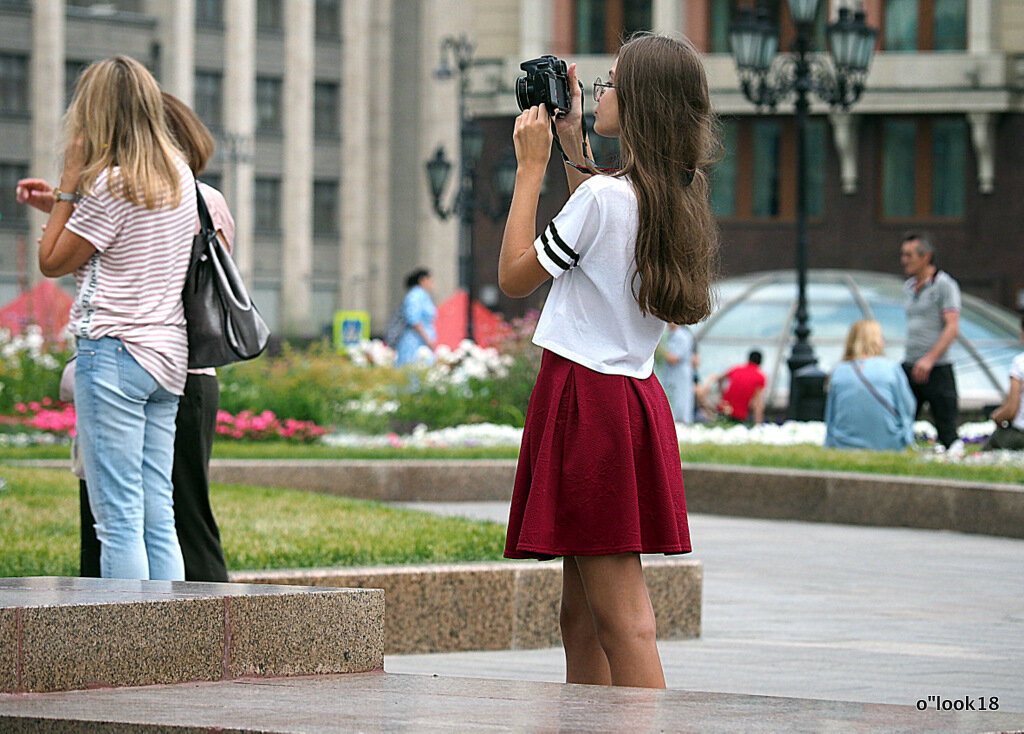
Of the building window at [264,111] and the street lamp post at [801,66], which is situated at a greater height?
the building window at [264,111]

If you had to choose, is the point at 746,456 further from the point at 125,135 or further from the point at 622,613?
the point at 622,613

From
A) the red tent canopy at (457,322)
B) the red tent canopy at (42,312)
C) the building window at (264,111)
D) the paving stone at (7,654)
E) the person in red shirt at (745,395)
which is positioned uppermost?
the building window at (264,111)

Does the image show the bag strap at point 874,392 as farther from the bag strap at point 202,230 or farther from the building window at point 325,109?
the building window at point 325,109

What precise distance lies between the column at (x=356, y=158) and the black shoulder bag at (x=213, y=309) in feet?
222

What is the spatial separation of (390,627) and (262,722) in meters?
3.12

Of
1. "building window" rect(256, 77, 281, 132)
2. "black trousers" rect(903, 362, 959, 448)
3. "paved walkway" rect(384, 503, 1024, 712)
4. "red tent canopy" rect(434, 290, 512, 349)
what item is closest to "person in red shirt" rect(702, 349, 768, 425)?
"red tent canopy" rect(434, 290, 512, 349)

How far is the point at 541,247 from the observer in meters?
4.25

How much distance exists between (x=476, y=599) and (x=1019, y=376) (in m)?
6.57

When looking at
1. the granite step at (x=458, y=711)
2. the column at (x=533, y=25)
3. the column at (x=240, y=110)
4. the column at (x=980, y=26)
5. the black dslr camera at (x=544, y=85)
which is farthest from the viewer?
the column at (x=240, y=110)

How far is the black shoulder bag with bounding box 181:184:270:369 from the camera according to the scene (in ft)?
19.5

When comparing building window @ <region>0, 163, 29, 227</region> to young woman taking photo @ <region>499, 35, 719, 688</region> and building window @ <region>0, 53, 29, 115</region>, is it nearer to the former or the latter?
building window @ <region>0, 53, 29, 115</region>

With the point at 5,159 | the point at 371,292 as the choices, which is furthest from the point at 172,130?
the point at 371,292

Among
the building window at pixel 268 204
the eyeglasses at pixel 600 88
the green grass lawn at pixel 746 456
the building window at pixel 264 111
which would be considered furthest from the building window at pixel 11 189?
the eyeglasses at pixel 600 88

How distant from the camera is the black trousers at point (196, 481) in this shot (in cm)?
625
